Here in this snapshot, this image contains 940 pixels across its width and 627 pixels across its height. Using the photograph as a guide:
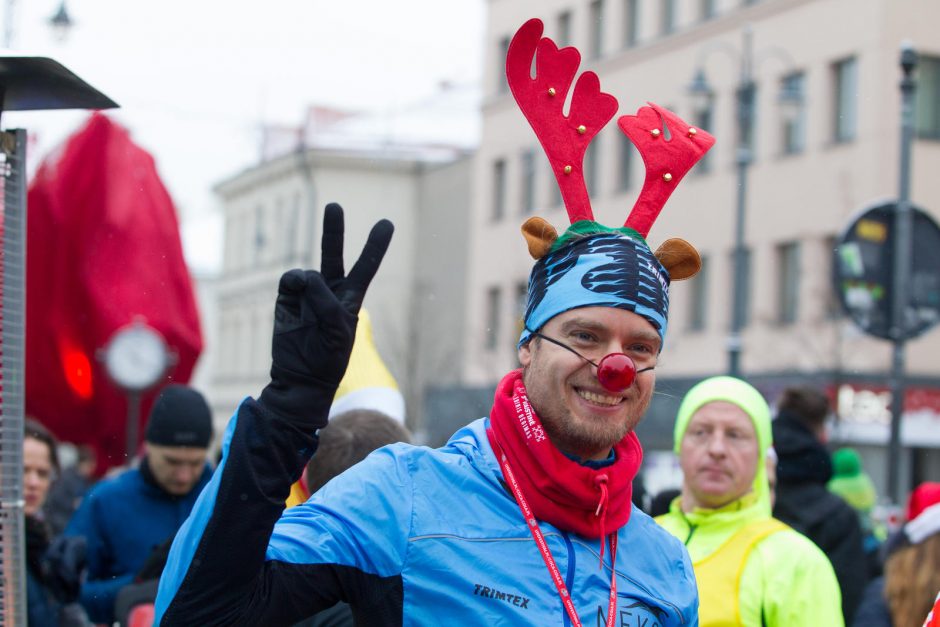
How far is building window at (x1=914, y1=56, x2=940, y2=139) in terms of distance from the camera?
27.0 meters

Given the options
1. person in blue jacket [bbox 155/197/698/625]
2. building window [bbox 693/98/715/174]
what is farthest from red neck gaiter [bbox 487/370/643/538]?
building window [bbox 693/98/715/174]

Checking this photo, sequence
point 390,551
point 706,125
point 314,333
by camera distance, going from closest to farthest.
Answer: point 314,333, point 390,551, point 706,125

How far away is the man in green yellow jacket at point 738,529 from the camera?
14.5 ft

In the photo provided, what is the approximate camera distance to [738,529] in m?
4.78

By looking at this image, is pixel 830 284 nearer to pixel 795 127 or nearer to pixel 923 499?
pixel 795 127

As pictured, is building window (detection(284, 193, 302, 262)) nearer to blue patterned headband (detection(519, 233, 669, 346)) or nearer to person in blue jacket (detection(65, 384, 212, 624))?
blue patterned headband (detection(519, 233, 669, 346))

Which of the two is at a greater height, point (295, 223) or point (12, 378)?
point (295, 223)

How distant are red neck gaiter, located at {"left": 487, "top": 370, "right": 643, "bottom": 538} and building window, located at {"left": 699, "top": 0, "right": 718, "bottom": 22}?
28.6 meters

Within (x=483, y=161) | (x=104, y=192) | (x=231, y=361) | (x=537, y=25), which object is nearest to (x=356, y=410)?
(x=537, y=25)

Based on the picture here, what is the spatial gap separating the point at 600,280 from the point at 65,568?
3119 mm

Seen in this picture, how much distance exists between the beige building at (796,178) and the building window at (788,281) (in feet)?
0.11

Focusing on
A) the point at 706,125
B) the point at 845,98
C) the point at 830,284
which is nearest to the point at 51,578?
the point at 830,284

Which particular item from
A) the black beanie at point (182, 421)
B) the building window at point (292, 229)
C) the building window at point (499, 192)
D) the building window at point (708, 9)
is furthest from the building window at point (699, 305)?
the building window at point (292, 229)

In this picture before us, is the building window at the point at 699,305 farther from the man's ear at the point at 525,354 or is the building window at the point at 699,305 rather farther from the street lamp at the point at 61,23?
the man's ear at the point at 525,354
